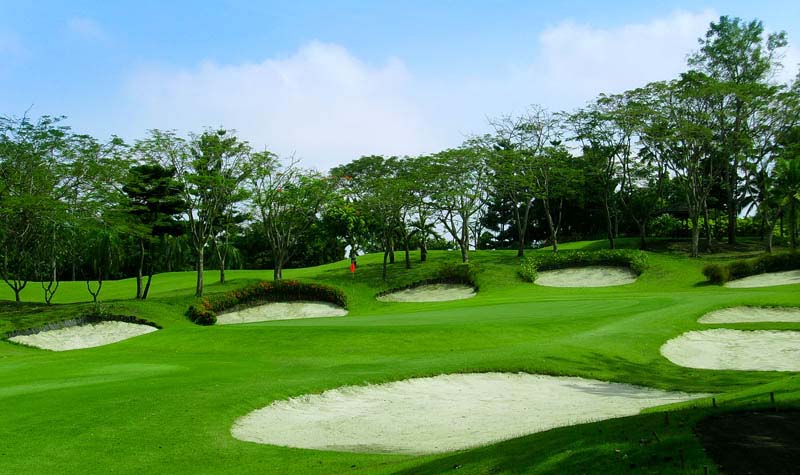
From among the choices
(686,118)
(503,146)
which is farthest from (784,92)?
(503,146)

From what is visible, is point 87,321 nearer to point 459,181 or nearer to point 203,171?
point 203,171

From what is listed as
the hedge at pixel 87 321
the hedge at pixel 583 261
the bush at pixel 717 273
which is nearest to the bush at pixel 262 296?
the hedge at pixel 87 321

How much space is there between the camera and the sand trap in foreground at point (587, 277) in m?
49.1

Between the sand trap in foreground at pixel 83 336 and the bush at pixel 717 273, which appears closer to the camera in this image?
the sand trap in foreground at pixel 83 336

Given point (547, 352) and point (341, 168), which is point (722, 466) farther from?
point (341, 168)

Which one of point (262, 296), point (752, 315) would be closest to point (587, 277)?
point (752, 315)

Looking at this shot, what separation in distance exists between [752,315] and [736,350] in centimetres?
693

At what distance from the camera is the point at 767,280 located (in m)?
42.4

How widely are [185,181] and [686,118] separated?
43.6m

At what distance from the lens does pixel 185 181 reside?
44.6m

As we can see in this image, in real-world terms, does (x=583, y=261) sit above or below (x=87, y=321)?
above

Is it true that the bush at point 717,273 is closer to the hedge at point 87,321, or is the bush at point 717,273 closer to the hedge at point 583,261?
the hedge at point 583,261

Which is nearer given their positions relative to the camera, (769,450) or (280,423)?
(769,450)

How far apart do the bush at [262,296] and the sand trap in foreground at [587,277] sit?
16777 millimetres
